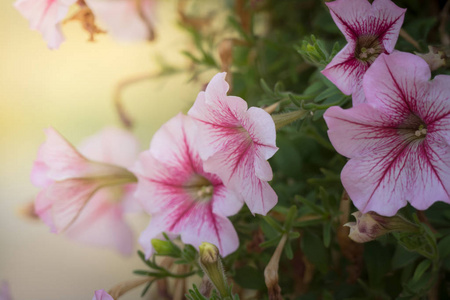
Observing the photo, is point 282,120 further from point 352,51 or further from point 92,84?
point 92,84

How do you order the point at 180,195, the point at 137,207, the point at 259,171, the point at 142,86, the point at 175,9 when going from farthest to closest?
1. the point at 142,86
2. the point at 175,9
3. the point at 137,207
4. the point at 180,195
5. the point at 259,171

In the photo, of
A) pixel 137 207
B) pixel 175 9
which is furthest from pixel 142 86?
pixel 137 207

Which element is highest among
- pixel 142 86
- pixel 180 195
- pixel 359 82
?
pixel 359 82

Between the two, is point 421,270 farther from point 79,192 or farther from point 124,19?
point 124,19

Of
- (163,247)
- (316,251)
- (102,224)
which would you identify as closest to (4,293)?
(102,224)

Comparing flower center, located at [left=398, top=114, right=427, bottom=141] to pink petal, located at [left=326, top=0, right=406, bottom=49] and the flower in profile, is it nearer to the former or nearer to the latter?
pink petal, located at [left=326, top=0, right=406, bottom=49]

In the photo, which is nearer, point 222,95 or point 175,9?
point 222,95
